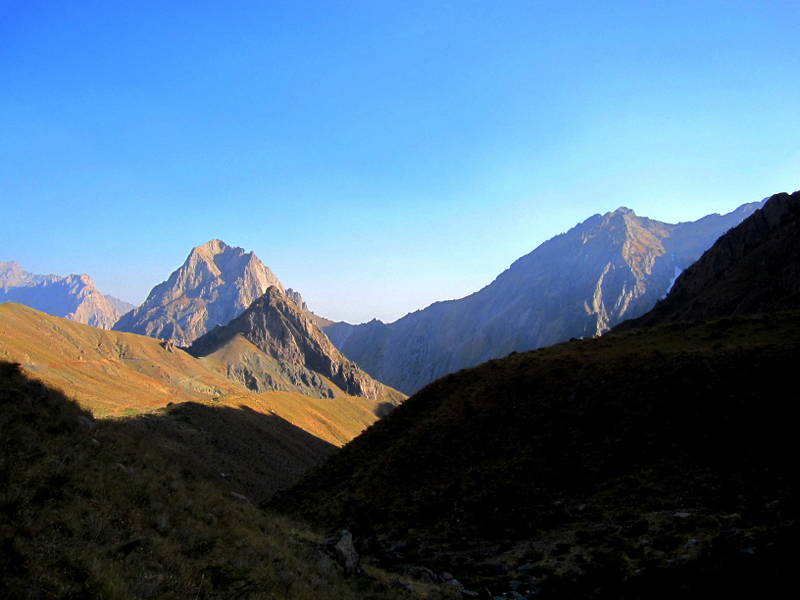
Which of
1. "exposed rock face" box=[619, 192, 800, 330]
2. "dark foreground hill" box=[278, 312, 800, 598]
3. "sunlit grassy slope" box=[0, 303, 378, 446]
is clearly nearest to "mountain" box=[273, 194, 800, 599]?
"dark foreground hill" box=[278, 312, 800, 598]

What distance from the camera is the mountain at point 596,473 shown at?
1316cm

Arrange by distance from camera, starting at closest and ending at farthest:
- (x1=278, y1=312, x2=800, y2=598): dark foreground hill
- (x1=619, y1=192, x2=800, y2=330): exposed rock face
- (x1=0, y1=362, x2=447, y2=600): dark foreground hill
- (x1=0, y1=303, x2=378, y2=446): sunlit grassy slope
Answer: (x1=0, y1=362, x2=447, y2=600): dark foreground hill → (x1=278, y1=312, x2=800, y2=598): dark foreground hill → (x1=619, y1=192, x2=800, y2=330): exposed rock face → (x1=0, y1=303, x2=378, y2=446): sunlit grassy slope

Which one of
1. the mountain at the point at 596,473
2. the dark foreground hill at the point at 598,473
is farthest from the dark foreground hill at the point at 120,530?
the dark foreground hill at the point at 598,473

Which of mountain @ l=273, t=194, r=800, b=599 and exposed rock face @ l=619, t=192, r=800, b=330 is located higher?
exposed rock face @ l=619, t=192, r=800, b=330

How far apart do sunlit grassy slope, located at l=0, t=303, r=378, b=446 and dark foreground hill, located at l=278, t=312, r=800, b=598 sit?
43.8 m

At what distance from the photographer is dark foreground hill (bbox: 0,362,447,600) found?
8008 mm

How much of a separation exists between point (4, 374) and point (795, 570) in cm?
2404

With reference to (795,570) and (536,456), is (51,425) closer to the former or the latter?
(795,570)

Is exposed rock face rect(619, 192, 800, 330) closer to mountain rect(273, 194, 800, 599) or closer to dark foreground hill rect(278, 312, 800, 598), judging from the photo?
mountain rect(273, 194, 800, 599)

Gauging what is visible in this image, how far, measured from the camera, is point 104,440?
639 inches

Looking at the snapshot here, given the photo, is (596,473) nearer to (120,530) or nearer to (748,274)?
(120,530)

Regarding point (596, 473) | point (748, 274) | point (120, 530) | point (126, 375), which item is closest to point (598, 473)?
point (596, 473)

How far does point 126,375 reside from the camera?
12406 centimetres

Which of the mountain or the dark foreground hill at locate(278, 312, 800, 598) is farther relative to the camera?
the dark foreground hill at locate(278, 312, 800, 598)
